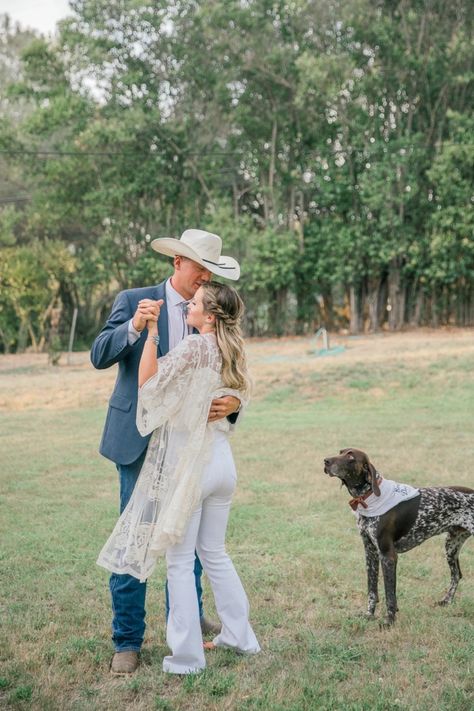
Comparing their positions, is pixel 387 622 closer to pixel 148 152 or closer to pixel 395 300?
pixel 395 300

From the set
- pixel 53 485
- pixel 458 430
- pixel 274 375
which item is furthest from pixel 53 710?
pixel 274 375

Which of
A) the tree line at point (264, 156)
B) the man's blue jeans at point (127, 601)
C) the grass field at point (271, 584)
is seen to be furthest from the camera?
the tree line at point (264, 156)

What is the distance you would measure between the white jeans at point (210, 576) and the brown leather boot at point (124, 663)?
0.72 ft

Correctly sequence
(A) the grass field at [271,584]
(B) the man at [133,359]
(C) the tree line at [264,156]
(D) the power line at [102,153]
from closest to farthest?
1. (A) the grass field at [271,584]
2. (B) the man at [133,359]
3. (C) the tree line at [264,156]
4. (D) the power line at [102,153]

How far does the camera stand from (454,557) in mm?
5461

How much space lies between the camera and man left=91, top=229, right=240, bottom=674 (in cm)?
426

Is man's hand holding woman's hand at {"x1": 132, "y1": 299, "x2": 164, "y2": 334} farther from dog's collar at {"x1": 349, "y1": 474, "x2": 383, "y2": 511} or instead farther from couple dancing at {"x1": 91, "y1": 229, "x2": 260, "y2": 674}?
dog's collar at {"x1": 349, "y1": 474, "x2": 383, "y2": 511}

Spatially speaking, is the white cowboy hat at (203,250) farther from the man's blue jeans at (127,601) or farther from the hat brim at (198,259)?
the man's blue jeans at (127,601)

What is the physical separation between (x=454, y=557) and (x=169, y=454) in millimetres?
2331

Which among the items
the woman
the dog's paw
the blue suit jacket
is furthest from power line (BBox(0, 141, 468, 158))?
the woman

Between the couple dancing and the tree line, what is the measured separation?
22.4 m

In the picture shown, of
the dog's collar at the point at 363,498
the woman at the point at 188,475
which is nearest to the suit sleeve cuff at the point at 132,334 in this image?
the woman at the point at 188,475

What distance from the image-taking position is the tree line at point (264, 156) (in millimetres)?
26953

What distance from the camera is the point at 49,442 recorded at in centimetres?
1281
